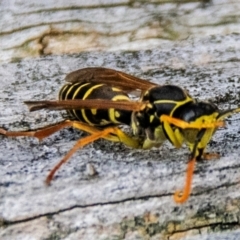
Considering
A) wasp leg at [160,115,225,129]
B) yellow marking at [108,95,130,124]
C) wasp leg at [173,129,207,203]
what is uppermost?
wasp leg at [160,115,225,129]

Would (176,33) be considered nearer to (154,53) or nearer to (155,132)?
(154,53)

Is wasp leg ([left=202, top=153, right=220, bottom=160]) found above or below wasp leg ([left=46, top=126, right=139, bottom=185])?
below

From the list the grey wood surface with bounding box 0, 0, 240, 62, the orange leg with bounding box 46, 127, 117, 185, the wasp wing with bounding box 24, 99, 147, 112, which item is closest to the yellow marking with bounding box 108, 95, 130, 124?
the wasp wing with bounding box 24, 99, 147, 112

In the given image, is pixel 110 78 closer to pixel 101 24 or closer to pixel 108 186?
pixel 101 24

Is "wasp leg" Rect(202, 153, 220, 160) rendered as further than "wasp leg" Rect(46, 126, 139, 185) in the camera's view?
Yes

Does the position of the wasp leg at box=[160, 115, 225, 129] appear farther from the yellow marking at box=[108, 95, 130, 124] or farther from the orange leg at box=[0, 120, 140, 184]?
the yellow marking at box=[108, 95, 130, 124]

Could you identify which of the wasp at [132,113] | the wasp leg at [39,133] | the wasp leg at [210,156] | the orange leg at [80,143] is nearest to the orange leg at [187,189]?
the wasp at [132,113]

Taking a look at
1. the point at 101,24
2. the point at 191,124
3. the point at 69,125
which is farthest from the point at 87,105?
the point at 101,24

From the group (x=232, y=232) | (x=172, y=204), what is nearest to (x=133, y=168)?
(x=172, y=204)
